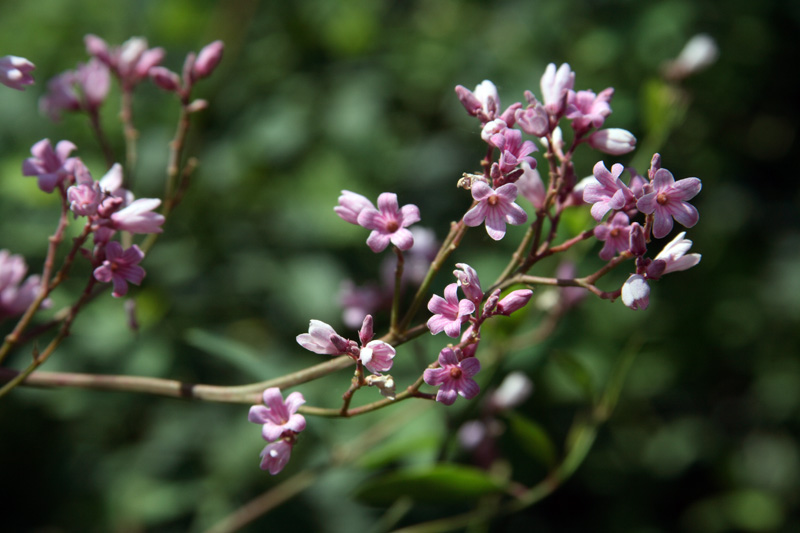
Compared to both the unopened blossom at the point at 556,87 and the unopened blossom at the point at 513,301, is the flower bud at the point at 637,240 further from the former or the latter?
the unopened blossom at the point at 556,87

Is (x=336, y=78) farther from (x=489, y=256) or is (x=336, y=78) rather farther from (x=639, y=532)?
(x=639, y=532)

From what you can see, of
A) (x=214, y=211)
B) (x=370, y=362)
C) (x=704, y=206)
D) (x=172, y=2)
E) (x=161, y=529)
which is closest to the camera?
(x=370, y=362)

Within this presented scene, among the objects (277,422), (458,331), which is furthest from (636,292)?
(277,422)

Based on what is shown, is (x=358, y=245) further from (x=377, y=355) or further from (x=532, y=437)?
(x=377, y=355)

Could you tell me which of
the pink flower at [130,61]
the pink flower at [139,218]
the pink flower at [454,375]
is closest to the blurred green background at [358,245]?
the pink flower at [454,375]

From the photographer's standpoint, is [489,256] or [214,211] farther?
[214,211]

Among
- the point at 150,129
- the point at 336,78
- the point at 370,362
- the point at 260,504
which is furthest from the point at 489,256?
the point at 370,362
